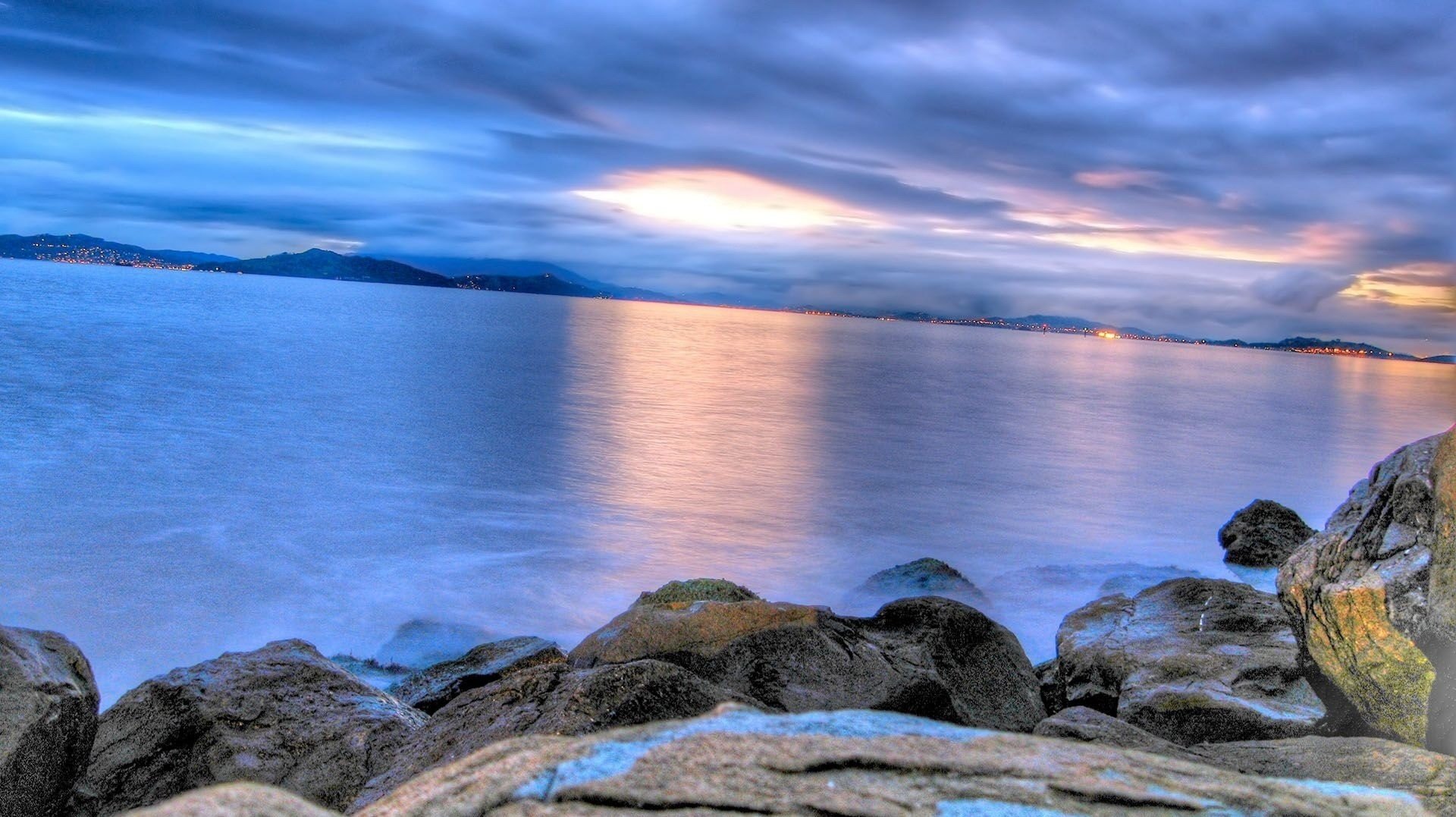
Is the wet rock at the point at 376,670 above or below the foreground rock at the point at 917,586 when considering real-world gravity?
below

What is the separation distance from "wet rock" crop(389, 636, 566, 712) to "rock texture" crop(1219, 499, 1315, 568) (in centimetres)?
1273

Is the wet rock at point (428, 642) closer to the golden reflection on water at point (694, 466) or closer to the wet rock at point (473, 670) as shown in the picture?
the wet rock at point (473, 670)

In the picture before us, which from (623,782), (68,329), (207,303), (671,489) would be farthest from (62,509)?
(207,303)

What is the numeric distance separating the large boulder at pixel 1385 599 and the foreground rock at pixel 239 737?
A: 5161 mm

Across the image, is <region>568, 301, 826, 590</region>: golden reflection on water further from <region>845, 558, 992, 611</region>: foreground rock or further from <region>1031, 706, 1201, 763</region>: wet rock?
<region>1031, 706, 1201, 763</region>: wet rock

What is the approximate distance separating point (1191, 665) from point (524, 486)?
1635cm

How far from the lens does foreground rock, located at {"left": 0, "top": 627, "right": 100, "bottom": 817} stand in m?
4.58

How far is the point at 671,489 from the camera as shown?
22.0 m

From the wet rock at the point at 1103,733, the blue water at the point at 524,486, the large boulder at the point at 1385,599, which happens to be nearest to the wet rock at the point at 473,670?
the blue water at the point at 524,486

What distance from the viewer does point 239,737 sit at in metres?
5.81

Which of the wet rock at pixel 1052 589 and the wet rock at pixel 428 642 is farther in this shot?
the wet rock at pixel 1052 589

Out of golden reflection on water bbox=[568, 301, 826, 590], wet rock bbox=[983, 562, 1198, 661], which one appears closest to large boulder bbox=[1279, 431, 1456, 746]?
wet rock bbox=[983, 562, 1198, 661]

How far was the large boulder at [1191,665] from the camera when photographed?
251 inches

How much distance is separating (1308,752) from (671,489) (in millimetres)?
17890
